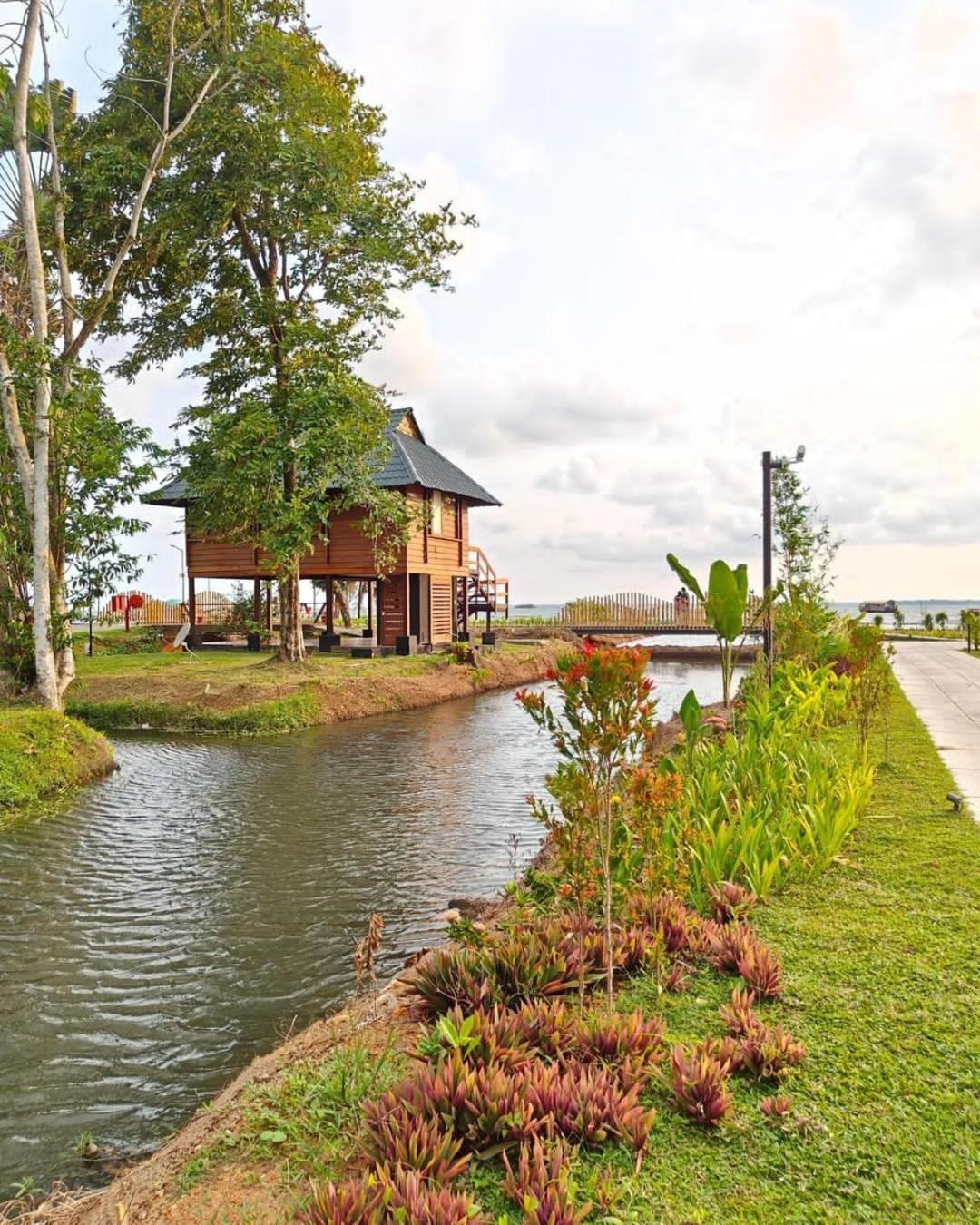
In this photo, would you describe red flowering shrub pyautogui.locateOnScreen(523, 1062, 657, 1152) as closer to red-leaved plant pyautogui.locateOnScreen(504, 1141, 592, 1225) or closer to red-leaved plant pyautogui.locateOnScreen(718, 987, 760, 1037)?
red-leaved plant pyautogui.locateOnScreen(504, 1141, 592, 1225)

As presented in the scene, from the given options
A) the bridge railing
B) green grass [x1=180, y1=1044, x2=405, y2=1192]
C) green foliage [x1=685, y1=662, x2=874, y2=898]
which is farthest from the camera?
the bridge railing

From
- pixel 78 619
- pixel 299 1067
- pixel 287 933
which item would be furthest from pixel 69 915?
pixel 78 619

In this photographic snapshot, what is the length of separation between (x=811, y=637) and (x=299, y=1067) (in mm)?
10902

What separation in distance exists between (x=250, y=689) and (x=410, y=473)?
1031 centimetres

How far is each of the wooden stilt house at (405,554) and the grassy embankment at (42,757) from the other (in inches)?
470

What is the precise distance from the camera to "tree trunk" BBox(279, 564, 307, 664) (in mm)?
19719

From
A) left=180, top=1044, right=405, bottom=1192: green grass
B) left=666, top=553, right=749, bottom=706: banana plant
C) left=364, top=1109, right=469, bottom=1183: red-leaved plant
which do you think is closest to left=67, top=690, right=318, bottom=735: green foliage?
left=666, top=553, right=749, bottom=706: banana plant

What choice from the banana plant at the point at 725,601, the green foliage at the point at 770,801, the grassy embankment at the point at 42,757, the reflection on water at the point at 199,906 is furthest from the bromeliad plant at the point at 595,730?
the grassy embankment at the point at 42,757

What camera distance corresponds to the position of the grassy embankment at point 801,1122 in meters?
2.55

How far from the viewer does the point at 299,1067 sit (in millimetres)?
3607

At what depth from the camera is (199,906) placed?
6.73m

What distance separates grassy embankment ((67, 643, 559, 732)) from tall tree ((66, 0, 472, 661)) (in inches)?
75.9

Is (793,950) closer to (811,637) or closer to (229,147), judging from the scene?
(811,637)

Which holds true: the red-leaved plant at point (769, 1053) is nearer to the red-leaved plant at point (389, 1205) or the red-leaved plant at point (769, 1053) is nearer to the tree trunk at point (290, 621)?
the red-leaved plant at point (389, 1205)
